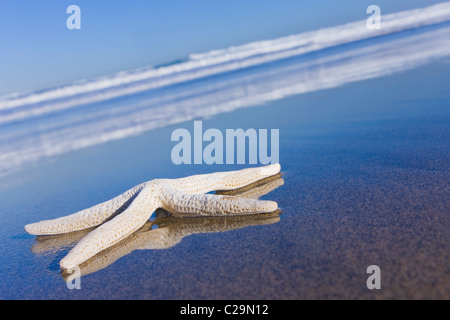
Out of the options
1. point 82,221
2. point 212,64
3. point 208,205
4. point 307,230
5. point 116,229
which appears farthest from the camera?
point 212,64

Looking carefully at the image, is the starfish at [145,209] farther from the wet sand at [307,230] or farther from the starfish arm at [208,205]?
the wet sand at [307,230]

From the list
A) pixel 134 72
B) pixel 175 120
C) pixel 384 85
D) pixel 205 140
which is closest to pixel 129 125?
pixel 175 120

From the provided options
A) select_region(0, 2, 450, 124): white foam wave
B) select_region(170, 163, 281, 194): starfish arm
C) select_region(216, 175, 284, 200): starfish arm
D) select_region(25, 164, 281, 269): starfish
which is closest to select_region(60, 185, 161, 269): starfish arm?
select_region(25, 164, 281, 269): starfish

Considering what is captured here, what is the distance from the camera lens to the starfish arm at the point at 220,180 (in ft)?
12.3

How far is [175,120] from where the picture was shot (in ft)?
31.2

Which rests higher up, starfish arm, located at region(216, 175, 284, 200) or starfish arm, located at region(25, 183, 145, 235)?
starfish arm, located at region(216, 175, 284, 200)

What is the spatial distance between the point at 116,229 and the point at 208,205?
0.77 meters

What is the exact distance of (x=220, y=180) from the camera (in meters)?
3.94

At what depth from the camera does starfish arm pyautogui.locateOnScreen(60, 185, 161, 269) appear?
2.90m

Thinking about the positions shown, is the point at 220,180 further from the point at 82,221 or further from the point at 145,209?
the point at 82,221

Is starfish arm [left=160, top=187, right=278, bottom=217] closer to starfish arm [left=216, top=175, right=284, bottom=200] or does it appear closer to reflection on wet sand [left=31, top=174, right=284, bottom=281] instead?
reflection on wet sand [left=31, top=174, right=284, bottom=281]

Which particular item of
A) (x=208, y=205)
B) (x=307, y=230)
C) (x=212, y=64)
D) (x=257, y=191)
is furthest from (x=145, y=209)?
(x=212, y=64)
